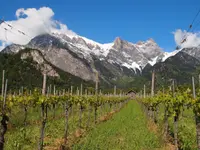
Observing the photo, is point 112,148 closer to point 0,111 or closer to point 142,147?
point 142,147

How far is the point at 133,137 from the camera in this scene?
60.4 ft

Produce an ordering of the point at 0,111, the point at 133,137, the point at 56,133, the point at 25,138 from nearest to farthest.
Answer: the point at 0,111 < the point at 25,138 < the point at 133,137 < the point at 56,133

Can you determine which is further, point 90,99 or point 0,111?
point 90,99

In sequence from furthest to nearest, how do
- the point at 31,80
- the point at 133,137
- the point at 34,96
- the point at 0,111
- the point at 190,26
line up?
1. the point at 31,80
2. the point at 133,137
3. the point at 34,96
4. the point at 0,111
5. the point at 190,26

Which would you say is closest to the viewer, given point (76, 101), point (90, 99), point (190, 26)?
point (190, 26)

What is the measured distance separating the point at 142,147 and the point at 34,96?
6.64 metres

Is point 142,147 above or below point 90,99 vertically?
below

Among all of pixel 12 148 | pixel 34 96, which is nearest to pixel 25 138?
pixel 12 148

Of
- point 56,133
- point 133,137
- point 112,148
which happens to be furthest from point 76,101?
point 112,148

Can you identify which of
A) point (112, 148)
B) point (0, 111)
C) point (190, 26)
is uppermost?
point (190, 26)

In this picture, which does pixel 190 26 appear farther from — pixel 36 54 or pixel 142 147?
pixel 36 54

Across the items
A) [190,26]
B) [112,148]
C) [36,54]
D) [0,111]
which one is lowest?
[112,148]

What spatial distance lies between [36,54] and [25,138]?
15853cm

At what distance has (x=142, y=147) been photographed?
51.1ft
